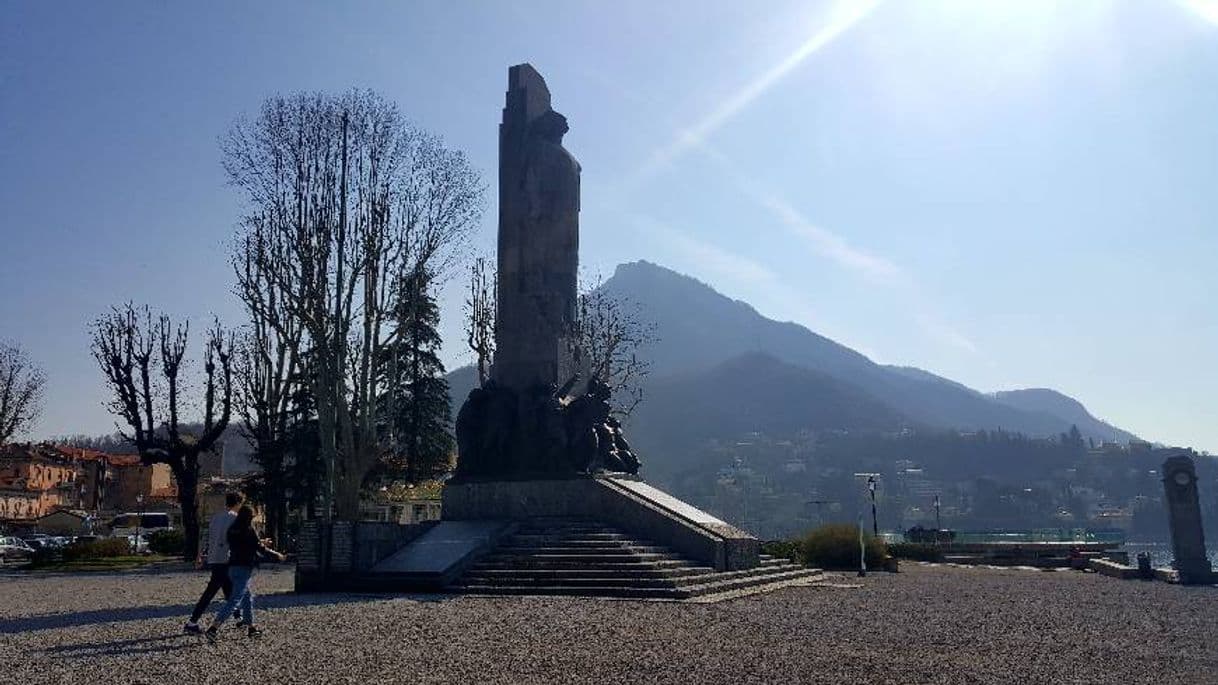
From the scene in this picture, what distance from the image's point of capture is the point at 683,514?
18188mm

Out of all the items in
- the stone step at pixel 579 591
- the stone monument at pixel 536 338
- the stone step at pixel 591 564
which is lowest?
the stone step at pixel 579 591

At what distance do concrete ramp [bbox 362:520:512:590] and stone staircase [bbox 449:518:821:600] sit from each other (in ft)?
0.78

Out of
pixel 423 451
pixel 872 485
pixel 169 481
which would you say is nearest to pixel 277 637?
pixel 872 485

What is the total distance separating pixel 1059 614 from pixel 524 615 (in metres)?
7.34

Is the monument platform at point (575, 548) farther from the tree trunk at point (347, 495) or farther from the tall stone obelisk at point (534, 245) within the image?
the tree trunk at point (347, 495)

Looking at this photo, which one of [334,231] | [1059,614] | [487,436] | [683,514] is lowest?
[1059,614]

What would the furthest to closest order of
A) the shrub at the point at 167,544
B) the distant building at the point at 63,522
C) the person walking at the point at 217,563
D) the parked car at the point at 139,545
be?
the distant building at the point at 63,522, the parked car at the point at 139,545, the shrub at the point at 167,544, the person walking at the point at 217,563

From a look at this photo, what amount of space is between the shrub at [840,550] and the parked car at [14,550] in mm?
29484

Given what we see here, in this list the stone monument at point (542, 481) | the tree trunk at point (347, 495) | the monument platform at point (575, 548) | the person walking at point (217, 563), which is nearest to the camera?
the person walking at point (217, 563)

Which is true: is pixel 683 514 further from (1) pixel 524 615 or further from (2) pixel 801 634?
(2) pixel 801 634

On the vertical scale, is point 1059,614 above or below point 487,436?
below

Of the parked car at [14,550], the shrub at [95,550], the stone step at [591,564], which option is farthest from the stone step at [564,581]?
Result: the parked car at [14,550]

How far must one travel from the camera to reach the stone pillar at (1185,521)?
21.3 metres

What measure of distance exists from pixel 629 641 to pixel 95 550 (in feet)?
99.6
